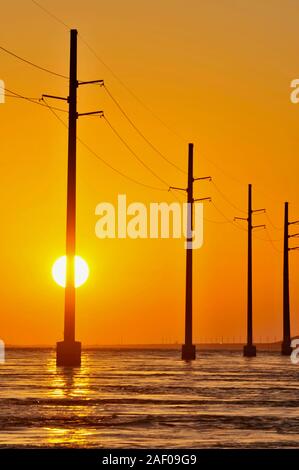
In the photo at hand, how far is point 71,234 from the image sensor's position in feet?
160

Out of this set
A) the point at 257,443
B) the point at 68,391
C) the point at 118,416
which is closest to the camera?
the point at 257,443

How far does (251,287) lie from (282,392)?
57348mm

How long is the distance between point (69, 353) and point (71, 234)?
4974 mm

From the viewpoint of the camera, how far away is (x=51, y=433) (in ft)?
65.1

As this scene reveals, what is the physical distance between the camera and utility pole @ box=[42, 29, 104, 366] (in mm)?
48406

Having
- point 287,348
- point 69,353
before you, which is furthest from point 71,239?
point 287,348

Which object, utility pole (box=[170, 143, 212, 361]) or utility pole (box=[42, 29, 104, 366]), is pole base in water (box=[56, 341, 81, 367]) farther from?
utility pole (box=[170, 143, 212, 361])

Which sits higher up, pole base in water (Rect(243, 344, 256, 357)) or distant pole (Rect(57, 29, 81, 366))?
distant pole (Rect(57, 29, 81, 366))

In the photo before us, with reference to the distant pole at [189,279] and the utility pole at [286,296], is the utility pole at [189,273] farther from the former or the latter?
the utility pole at [286,296]

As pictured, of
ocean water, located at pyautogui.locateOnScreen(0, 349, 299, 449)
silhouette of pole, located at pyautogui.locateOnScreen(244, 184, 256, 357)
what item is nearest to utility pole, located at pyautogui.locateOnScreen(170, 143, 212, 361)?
silhouette of pole, located at pyautogui.locateOnScreen(244, 184, 256, 357)

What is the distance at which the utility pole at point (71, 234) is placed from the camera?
48.4 meters

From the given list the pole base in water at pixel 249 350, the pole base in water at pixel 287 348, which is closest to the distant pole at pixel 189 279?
the pole base in water at pixel 249 350
